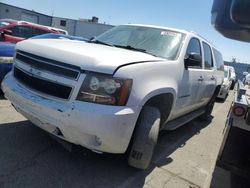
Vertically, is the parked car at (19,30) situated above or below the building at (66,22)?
below

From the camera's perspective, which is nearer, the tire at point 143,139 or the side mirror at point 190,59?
the tire at point 143,139

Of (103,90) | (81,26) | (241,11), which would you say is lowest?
(103,90)

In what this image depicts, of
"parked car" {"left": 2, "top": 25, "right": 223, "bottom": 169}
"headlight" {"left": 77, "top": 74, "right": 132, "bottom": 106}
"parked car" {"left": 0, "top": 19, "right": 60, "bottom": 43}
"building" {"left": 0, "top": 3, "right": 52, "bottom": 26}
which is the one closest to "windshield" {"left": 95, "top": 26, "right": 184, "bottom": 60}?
"parked car" {"left": 2, "top": 25, "right": 223, "bottom": 169}

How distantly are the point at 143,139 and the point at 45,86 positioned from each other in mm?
1304

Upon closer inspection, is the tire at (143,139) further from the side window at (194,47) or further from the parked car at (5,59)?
the parked car at (5,59)

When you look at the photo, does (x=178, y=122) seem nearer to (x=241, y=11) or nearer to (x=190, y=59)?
(x=190, y=59)

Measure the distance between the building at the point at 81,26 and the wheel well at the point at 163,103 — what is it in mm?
32372

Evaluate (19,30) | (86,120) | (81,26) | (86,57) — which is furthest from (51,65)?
(81,26)

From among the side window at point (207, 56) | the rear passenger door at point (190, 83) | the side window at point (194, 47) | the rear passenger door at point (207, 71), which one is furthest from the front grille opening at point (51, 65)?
the side window at point (207, 56)

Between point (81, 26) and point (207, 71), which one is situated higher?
point (81, 26)

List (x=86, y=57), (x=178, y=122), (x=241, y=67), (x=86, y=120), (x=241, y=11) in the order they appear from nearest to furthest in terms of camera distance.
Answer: (x=241, y=11)
(x=86, y=120)
(x=86, y=57)
(x=178, y=122)
(x=241, y=67)

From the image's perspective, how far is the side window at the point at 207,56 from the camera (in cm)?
573

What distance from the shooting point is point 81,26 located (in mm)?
36625

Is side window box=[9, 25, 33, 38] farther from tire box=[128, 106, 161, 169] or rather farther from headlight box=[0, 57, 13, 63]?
tire box=[128, 106, 161, 169]
